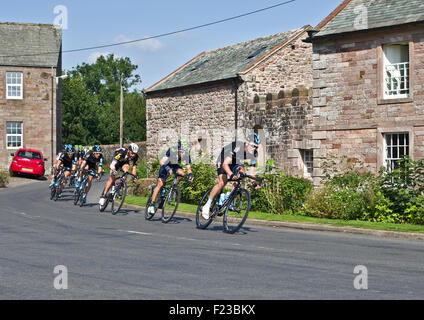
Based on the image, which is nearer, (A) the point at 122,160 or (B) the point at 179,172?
(B) the point at 179,172

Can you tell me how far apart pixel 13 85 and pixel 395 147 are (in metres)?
32.7

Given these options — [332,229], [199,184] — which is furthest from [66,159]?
[332,229]

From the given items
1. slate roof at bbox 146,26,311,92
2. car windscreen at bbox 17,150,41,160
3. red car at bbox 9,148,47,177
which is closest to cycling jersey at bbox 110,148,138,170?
slate roof at bbox 146,26,311,92

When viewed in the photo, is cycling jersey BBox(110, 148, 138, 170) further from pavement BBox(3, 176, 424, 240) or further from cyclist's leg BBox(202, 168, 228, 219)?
cyclist's leg BBox(202, 168, 228, 219)

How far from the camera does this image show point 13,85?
46688 millimetres

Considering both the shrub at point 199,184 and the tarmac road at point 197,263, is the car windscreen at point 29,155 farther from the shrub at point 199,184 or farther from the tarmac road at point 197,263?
the tarmac road at point 197,263

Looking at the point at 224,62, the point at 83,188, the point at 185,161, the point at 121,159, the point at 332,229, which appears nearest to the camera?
the point at 332,229

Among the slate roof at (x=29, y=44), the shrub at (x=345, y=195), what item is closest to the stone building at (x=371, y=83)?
the shrub at (x=345, y=195)

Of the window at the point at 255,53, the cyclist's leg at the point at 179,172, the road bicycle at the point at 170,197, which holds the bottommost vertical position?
the road bicycle at the point at 170,197

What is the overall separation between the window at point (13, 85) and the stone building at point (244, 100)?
38.6 feet

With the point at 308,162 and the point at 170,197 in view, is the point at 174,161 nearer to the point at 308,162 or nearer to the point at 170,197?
the point at 170,197

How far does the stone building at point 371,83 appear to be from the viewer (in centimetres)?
2006
